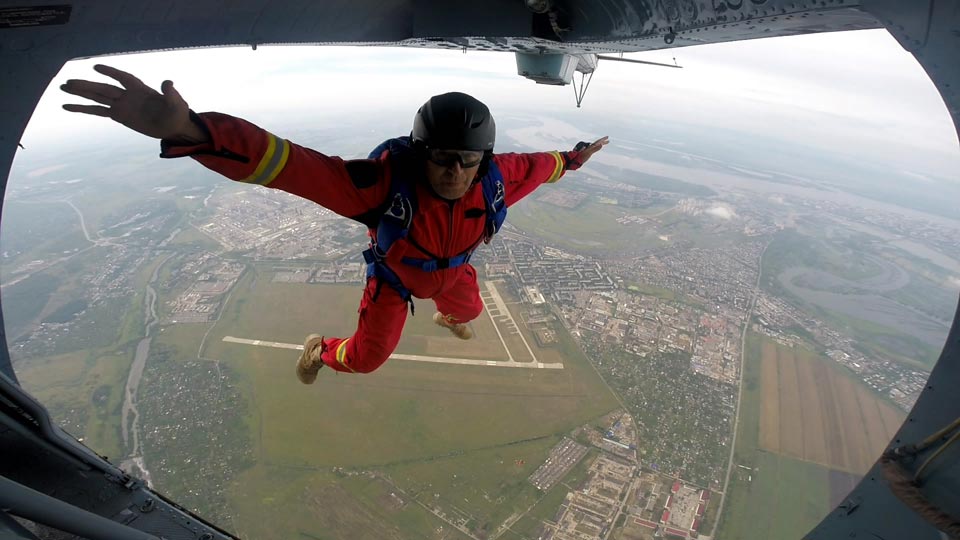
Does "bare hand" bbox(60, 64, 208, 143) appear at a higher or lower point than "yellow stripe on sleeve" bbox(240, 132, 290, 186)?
higher

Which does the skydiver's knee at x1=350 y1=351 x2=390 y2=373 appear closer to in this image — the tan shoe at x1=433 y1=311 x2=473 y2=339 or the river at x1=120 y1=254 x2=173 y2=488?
the tan shoe at x1=433 y1=311 x2=473 y2=339

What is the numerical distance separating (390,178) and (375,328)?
119 centimetres

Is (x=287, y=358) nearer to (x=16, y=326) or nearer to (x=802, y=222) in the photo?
(x=16, y=326)

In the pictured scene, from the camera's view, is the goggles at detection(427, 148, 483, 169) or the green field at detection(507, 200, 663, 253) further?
the green field at detection(507, 200, 663, 253)

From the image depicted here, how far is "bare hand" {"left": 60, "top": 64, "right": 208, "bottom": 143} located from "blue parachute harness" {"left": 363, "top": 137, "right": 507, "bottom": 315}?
949mm

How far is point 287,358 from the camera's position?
16.1 meters

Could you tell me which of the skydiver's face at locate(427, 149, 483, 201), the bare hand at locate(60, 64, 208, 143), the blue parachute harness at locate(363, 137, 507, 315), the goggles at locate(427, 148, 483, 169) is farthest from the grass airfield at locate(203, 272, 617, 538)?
the bare hand at locate(60, 64, 208, 143)

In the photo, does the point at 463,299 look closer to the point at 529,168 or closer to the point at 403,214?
the point at 529,168

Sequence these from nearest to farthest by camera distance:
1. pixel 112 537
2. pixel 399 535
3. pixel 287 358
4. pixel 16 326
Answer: pixel 112 537
pixel 399 535
pixel 287 358
pixel 16 326

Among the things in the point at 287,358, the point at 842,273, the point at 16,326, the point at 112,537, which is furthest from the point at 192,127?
the point at 842,273

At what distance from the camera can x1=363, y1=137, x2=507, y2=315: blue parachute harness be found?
1.98m

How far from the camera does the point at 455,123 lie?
1.82m

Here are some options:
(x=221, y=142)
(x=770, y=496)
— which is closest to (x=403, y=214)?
(x=221, y=142)

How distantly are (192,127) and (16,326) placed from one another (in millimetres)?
27788
